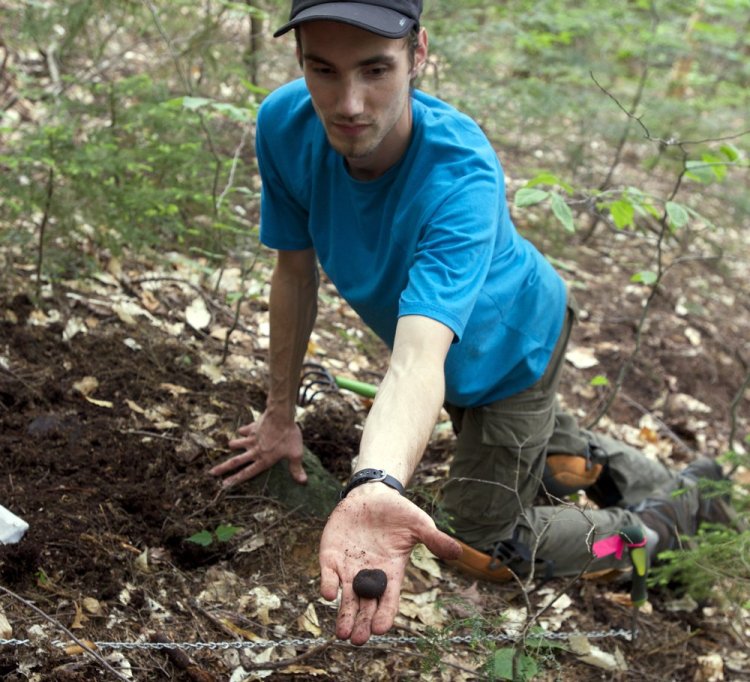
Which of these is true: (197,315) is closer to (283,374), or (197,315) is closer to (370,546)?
(283,374)

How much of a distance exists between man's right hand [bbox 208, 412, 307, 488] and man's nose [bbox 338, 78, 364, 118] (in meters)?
1.44

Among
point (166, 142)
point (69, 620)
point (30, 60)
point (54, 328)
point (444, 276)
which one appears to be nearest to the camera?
point (444, 276)

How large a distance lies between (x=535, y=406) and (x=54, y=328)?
238 centimetres

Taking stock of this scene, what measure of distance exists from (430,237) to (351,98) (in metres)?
0.50

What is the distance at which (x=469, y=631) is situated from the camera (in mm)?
3051

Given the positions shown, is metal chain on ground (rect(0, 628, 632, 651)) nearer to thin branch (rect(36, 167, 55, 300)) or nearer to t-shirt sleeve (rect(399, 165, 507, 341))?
t-shirt sleeve (rect(399, 165, 507, 341))

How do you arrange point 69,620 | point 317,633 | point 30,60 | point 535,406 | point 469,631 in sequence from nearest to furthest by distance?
1. point 69,620
2. point 317,633
3. point 469,631
4. point 535,406
5. point 30,60

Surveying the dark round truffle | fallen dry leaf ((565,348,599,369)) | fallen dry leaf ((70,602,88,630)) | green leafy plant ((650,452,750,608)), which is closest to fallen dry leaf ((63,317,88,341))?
fallen dry leaf ((70,602,88,630))

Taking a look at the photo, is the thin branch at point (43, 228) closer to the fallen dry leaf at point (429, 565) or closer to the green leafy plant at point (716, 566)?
the fallen dry leaf at point (429, 565)

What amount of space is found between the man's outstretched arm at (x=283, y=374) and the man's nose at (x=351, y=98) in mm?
940

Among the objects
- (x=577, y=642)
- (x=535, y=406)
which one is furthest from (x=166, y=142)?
(x=577, y=642)

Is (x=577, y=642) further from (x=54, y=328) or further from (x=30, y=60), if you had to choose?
(x=30, y=60)

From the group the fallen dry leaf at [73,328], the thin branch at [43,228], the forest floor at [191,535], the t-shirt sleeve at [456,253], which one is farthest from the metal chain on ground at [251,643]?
the thin branch at [43,228]

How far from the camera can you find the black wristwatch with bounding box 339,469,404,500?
199cm
